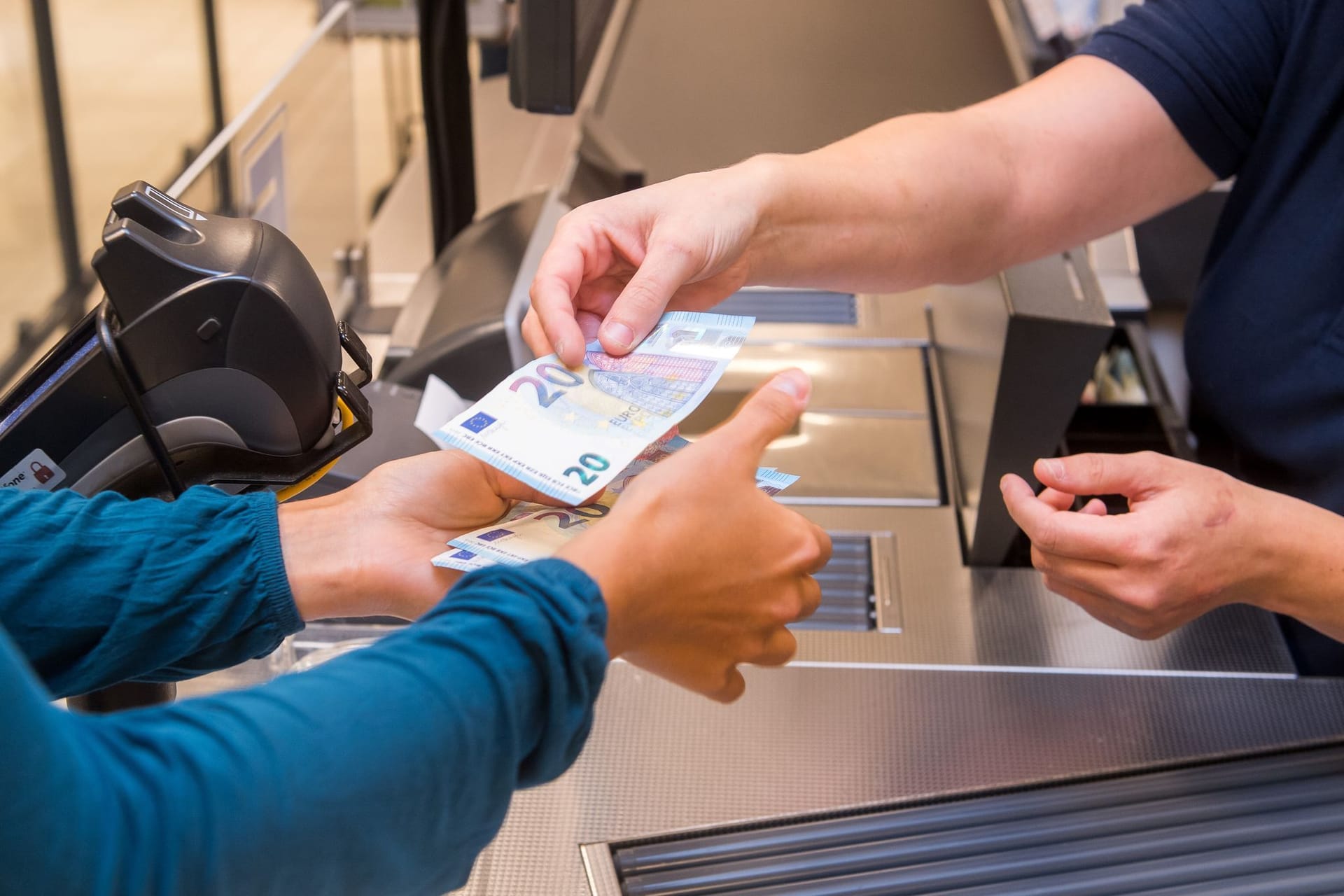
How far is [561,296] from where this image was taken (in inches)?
41.1

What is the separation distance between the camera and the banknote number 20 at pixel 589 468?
0.89m

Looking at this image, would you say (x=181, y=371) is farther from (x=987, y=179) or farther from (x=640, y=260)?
(x=987, y=179)

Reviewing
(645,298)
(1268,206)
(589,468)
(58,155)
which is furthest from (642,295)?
(58,155)

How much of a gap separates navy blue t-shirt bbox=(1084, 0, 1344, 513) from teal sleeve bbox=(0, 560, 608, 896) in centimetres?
97

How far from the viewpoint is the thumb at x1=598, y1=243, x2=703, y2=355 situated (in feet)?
3.35

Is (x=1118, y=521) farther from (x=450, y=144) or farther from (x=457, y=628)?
(x=450, y=144)

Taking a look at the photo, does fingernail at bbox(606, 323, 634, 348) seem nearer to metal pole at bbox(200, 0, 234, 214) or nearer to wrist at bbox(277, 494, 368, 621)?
wrist at bbox(277, 494, 368, 621)

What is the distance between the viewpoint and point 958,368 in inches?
56.7

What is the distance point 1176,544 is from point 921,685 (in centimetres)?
28

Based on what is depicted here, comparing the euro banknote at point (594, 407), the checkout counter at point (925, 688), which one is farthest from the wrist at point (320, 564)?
the checkout counter at point (925, 688)

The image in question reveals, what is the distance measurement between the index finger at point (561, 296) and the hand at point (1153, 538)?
44cm

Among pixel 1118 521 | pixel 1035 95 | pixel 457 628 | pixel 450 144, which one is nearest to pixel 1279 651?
pixel 1118 521

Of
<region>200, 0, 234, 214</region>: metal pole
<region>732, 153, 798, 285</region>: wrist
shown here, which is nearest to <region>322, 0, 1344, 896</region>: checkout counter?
<region>732, 153, 798, 285</region>: wrist

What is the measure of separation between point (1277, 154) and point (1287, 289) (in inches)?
6.6
